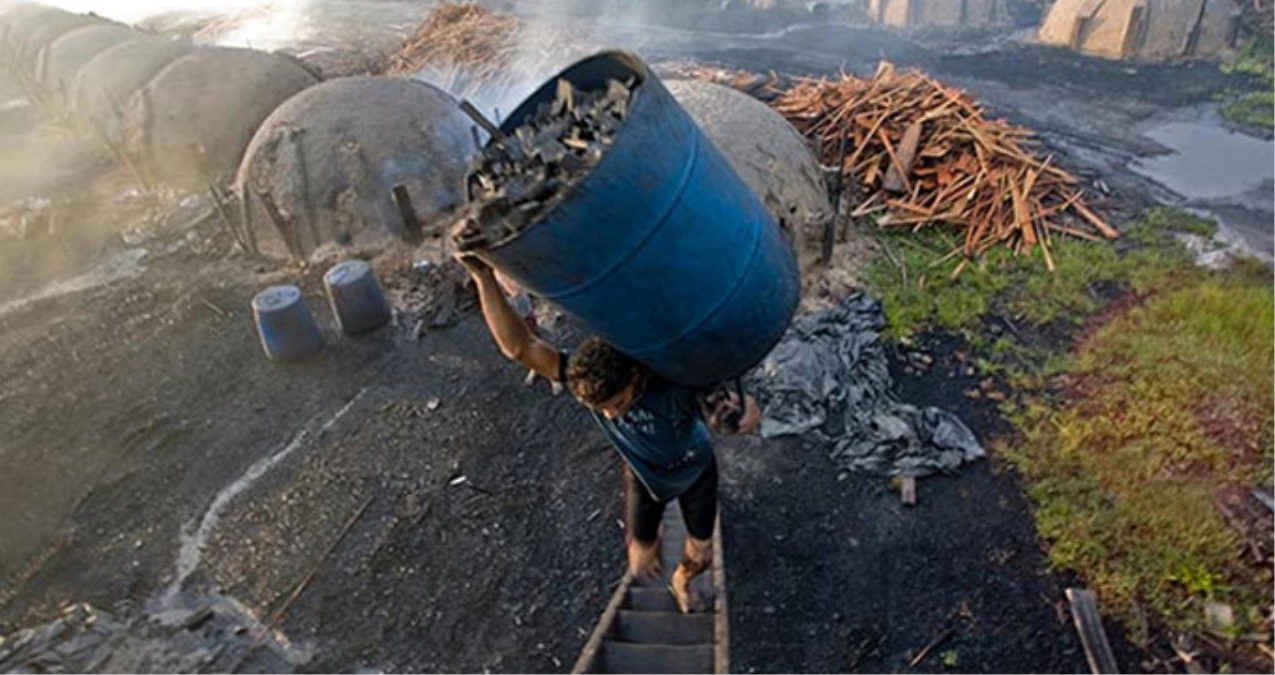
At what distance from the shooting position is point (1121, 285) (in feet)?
29.3

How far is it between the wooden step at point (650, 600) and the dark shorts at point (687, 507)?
0.40 m

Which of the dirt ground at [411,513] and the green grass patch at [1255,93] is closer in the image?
the dirt ground at [411,513]

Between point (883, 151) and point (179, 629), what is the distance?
34.0ft

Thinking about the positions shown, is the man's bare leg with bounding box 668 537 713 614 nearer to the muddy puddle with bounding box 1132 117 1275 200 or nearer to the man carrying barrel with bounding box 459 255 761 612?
the man carrying barrel with bounding box 459 255 761 612

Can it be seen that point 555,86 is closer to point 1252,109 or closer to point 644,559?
point 644,559

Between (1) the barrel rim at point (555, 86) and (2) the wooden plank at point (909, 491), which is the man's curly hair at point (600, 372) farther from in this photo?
(2) the wooden plank at point (909, 491)

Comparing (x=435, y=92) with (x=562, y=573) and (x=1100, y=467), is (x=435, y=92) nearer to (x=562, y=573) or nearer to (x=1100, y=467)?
(x=562, y=573)

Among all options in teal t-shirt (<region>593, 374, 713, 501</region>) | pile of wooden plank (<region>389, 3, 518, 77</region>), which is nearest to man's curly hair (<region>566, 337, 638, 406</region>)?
teal t-shirt (<region>593, 374, 713, 501</region>)

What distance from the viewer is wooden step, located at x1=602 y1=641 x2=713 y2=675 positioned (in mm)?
4125

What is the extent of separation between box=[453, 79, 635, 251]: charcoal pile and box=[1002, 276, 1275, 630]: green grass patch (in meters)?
4.91

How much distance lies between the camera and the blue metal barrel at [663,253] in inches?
106

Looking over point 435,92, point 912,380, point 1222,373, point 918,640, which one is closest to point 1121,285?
point 1222,373

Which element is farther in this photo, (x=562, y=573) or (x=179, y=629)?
(x=562, y=573)

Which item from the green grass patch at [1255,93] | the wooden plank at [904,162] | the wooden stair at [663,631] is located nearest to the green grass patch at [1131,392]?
the wooden plank at [904,162]
